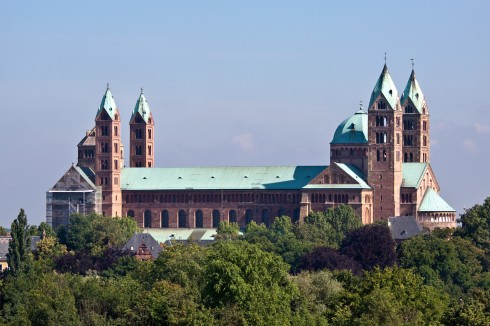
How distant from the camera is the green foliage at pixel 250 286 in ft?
378

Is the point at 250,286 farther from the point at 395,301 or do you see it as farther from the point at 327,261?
the point at 327,261

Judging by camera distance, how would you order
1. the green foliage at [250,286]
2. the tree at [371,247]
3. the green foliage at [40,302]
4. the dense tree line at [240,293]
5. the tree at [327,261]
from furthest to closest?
1. the tree at [371,247]
2. the tree at [327,261]
3. the green foliage at [40,302]
4. the green foliage at [250,286]
5. the dense tree line at [240,293]

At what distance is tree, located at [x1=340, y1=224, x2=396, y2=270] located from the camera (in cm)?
17662

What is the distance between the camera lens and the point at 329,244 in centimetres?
19700

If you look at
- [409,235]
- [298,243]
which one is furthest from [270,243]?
[409,235]

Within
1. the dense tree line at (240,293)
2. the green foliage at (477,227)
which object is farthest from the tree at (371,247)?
the green foliage at (477,227)

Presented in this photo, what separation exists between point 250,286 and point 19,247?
5055 cm

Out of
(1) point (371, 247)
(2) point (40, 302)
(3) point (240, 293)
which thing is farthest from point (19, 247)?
(3) point (240, 293)

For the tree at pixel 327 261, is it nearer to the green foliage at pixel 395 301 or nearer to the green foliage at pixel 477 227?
the green foliage at pixel 477 227

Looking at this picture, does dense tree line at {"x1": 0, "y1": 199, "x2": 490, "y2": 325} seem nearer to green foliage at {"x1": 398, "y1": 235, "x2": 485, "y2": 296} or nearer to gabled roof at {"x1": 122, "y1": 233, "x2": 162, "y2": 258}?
green foliage at {"x1": 398, "y1": 235, "x2": 485, "y2": 296}

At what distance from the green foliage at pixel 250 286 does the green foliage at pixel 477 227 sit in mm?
62055

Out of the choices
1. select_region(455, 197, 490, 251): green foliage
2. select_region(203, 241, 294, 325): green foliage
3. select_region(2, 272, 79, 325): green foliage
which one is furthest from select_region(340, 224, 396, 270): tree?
select_region(203, 241, 294, 325): green foliage

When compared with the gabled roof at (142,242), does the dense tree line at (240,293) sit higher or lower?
lower

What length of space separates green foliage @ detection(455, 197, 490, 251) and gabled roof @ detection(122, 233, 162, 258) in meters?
26.6
